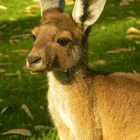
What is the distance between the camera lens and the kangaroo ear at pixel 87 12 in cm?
494

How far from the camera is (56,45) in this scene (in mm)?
4754

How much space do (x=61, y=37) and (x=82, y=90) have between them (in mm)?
446

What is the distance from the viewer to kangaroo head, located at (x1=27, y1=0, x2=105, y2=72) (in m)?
4.63

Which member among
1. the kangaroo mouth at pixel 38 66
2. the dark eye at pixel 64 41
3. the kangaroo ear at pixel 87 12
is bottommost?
the kangaroo mouth at pixel 38 66

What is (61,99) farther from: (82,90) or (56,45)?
(56,45)

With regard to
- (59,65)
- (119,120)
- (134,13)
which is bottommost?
(134,13)

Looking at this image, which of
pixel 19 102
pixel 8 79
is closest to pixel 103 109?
pixel 19 102

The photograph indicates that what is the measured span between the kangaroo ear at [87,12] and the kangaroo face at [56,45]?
2.1 inches

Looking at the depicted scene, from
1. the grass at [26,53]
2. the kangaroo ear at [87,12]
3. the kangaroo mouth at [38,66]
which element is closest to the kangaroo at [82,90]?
Result: the kangaroo ear at [87,12]

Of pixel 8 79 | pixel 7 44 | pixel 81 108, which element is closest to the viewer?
pixel 81 108

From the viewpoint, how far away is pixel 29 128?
235 inches

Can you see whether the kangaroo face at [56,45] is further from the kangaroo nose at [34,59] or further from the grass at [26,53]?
the grass at [26,53]

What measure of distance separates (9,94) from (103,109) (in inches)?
85.8

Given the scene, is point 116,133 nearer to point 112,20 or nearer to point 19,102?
point 19,102
